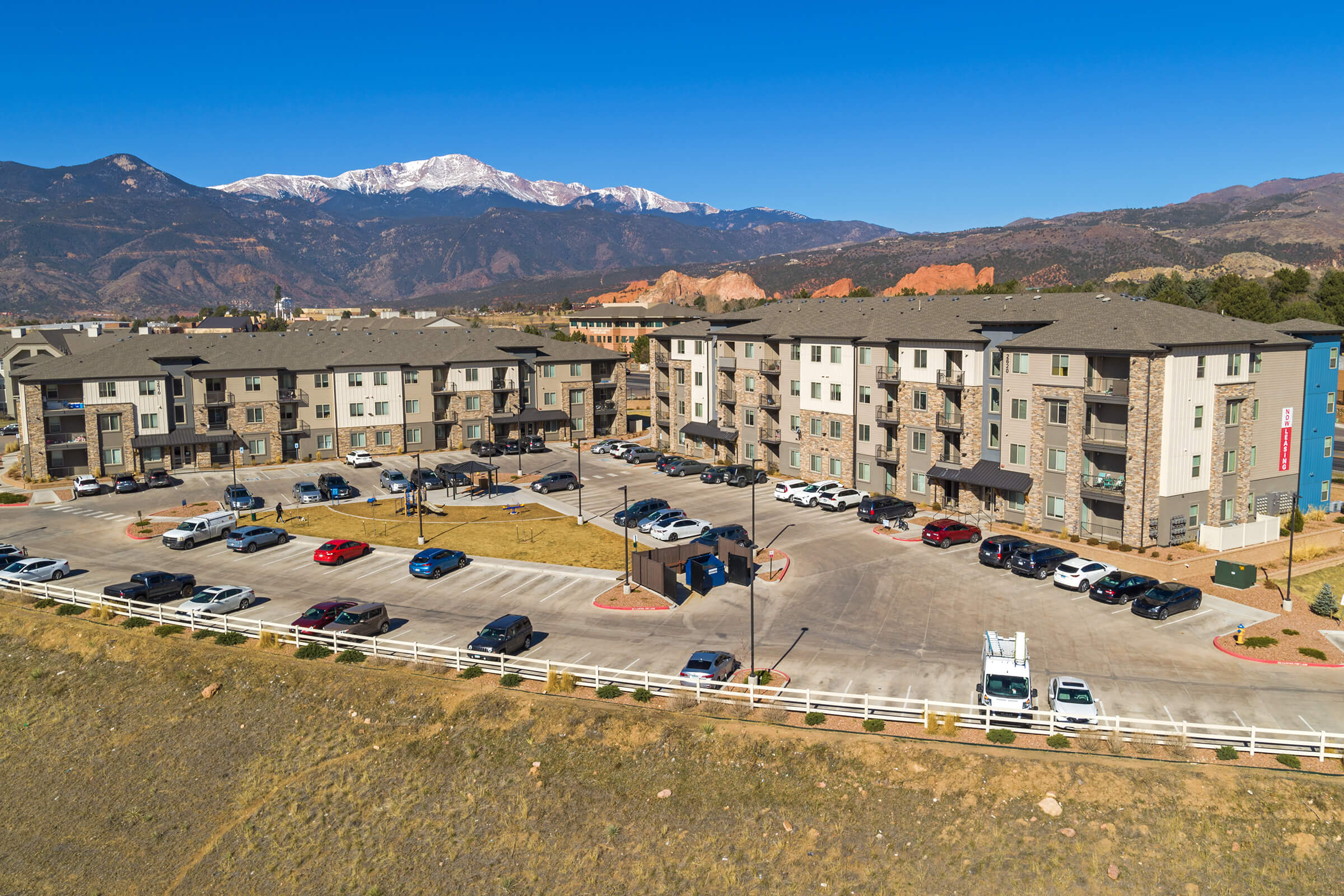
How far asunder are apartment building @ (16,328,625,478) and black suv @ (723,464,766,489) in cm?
2906

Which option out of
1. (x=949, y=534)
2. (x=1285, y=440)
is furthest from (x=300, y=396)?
(x=1285, y=440)

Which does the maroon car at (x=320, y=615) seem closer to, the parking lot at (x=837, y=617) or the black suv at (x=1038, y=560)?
the parking lot at (x=837, y=617)

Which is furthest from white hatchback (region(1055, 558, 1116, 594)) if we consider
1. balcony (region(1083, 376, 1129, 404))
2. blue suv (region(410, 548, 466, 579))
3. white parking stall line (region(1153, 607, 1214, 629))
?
blue suv (region(410, 548, 466, 579))

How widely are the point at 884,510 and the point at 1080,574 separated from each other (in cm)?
1631

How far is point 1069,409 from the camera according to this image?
2179 inches

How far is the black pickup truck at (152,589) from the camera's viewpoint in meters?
47.1

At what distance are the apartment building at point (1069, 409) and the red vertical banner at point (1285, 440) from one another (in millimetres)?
109

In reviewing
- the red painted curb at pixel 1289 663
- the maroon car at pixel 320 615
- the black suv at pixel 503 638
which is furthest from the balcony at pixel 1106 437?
the maroon car at pixel 320 615

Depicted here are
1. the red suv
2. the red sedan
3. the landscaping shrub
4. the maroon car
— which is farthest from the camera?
the red suv

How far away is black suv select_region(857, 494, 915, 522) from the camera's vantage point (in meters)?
61.4

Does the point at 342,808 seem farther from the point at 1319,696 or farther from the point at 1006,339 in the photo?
the point at 1006,339

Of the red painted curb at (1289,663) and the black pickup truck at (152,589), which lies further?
the black pickup truck at (152,589)

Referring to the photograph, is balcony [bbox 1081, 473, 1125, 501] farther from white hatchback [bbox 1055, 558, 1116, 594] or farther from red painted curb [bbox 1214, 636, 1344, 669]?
red painted curb [bbox 1214, 636, 1344, 669]

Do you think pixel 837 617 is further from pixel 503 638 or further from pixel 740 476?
pixel 740 476
